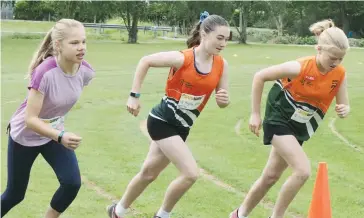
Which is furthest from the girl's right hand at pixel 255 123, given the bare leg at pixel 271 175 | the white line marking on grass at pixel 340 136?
the white line marking on grass at pixel 340 136

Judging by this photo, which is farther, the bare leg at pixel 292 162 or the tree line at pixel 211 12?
the tree line at pixel 211 12

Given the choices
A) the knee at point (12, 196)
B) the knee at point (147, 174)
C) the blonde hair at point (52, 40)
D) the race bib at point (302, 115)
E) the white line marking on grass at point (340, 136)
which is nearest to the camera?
the blonde hair at point (52, 40)

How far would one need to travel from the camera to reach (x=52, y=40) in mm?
5582

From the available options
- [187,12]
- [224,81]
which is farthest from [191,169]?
[187,12]

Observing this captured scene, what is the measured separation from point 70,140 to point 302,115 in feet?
7.25

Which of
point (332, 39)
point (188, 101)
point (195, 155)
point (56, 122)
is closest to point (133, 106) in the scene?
point (188, 101)

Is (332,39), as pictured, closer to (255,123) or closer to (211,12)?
(255,123)

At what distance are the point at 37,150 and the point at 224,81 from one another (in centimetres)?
182

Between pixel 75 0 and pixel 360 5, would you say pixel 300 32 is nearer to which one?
pixel 360 5

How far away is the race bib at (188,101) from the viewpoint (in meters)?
6.15

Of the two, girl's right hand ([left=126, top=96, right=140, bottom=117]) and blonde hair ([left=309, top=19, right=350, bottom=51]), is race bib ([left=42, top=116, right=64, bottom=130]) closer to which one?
girl's right hand ([left=126, top=96, right=140, bottom=117])

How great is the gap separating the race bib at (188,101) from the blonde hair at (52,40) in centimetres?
117

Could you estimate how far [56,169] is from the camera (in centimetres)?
553

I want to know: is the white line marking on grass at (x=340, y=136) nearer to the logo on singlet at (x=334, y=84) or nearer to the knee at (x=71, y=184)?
the logo on singlet at (x=334, y=84)
